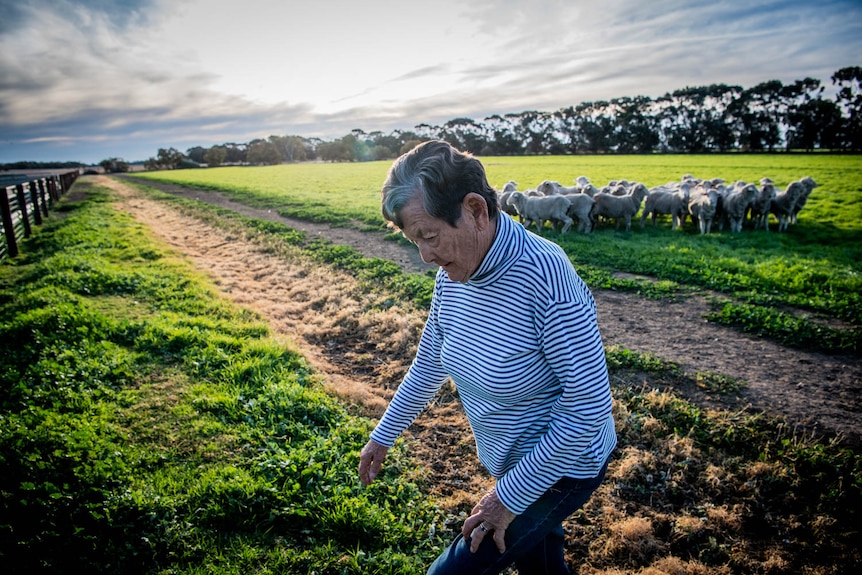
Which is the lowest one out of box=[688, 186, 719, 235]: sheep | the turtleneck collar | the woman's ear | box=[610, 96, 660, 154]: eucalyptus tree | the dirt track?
the dirt track

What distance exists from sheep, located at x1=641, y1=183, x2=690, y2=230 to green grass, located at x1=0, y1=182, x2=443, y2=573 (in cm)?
1535

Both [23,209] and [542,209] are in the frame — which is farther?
[542,209]

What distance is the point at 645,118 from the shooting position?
8694 cm

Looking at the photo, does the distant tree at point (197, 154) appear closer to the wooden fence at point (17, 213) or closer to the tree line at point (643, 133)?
the tree line at point (643, 133)

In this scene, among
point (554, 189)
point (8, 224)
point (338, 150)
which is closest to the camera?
point (8, 224)

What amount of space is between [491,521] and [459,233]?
47.4 inches

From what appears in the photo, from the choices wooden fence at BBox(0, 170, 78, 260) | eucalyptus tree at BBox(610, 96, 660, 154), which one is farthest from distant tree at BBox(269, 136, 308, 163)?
wooden fence at BBox(0, 170, 78, 260)

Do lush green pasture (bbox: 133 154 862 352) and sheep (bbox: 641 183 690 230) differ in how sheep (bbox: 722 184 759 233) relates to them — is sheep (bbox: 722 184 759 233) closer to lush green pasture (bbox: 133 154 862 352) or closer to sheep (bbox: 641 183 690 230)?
lush green pasture (bbox: 133 154 862 352)

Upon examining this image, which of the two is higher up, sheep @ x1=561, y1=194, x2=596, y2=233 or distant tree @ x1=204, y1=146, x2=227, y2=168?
distant tree @ x1=204, y1=146, x2=227, y2=168

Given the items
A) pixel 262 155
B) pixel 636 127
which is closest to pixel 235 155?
pixel 262 155

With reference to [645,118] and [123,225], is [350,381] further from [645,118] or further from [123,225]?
[645,118]

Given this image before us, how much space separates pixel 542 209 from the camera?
1589cm

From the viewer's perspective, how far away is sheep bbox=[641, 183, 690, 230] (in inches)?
639

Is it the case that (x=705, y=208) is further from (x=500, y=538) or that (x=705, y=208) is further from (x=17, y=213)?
(x=17, y=213)
